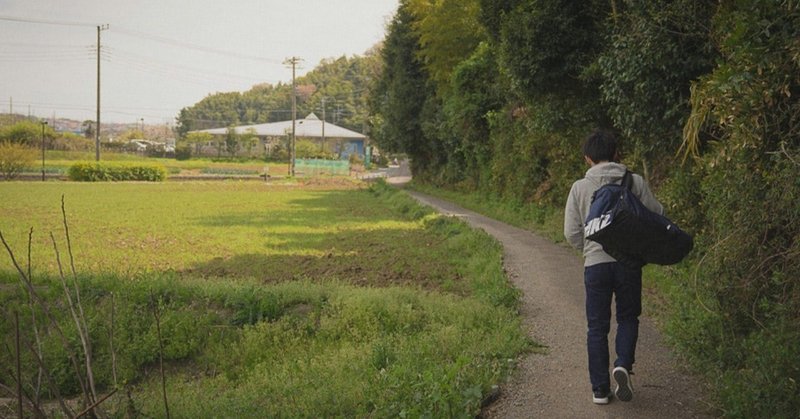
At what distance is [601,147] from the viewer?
15.1 feet

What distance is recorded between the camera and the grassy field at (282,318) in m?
5.33

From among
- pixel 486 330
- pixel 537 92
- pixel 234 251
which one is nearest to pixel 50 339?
pixel 486 330

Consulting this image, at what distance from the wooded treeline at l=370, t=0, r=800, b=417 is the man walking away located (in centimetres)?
66

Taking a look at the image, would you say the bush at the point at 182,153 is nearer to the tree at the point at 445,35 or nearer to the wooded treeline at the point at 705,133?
the tree at the point at 445,35

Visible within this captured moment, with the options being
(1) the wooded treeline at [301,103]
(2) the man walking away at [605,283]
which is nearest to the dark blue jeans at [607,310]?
(2) the man walking away at [605,283]

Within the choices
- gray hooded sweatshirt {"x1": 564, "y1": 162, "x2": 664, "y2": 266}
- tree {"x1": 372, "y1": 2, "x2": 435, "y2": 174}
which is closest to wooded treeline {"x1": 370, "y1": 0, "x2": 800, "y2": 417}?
gray hooded sweatshirt {"x1": 564, "y1": 162, "x2": 664, "y2": 266}

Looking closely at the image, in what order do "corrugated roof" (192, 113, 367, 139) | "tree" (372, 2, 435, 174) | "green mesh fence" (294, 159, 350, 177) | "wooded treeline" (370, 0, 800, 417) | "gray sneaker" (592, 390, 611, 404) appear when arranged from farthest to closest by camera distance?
"corrugated roof" (192, 113, 367, 139)
"green mesh fence" (294, 159, 350, 177)
"tree" (372, 2, 435, 174)
"gray sneaker" (592, 390, 611, 404)
"wooded treeline" (370, 0, 800, 417)

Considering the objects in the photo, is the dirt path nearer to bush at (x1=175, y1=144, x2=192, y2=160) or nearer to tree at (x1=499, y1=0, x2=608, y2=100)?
tree at (x1=499, y1=0, x2=608, y2=100)

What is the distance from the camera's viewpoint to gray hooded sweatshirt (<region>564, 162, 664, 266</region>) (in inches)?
177

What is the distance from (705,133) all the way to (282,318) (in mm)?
5781

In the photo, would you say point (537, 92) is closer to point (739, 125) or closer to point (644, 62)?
point (644, 62)

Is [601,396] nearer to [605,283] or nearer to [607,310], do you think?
[607,310]

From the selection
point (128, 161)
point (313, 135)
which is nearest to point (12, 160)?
point (128, 161)

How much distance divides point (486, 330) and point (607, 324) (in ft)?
8.35
